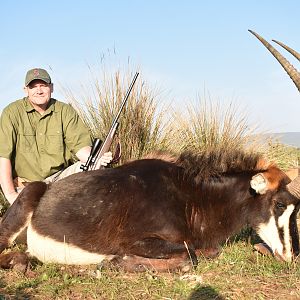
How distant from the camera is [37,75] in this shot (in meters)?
6.07

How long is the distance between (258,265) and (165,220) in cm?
95

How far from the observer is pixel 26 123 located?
20.2ft

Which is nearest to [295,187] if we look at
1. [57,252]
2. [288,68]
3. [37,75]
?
[288,68]

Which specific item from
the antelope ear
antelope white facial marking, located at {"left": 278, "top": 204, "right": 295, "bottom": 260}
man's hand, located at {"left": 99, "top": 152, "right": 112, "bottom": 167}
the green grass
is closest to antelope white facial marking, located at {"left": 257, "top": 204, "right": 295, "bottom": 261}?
antelope white facial marking, located at {"left": 278, "top": 204, "right": 295, "bottom": 260}

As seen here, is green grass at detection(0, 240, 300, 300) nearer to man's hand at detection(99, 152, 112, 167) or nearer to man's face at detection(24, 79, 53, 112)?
man's hand at detection(99, 152, 112, 167)

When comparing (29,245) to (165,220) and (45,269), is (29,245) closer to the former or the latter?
(45,269)

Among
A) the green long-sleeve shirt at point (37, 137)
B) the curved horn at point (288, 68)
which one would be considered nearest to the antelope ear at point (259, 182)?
the curved horn at point (288, 68)

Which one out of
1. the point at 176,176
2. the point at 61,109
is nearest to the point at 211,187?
the point at 176,176

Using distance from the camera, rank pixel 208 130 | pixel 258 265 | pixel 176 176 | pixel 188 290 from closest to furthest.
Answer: pixel 188 290 < pixel 258 265 < pixel 176 176 < pixel 208 130

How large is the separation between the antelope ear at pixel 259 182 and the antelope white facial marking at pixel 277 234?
0.29 m

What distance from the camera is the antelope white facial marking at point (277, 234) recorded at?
448 centimetres

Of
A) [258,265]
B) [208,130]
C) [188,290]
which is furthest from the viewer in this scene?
[208,130]

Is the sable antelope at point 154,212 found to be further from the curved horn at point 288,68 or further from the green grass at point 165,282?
the curved horn at point 288,68

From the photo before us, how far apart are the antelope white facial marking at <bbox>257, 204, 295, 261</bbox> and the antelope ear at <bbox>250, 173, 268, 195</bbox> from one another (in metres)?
0.29
